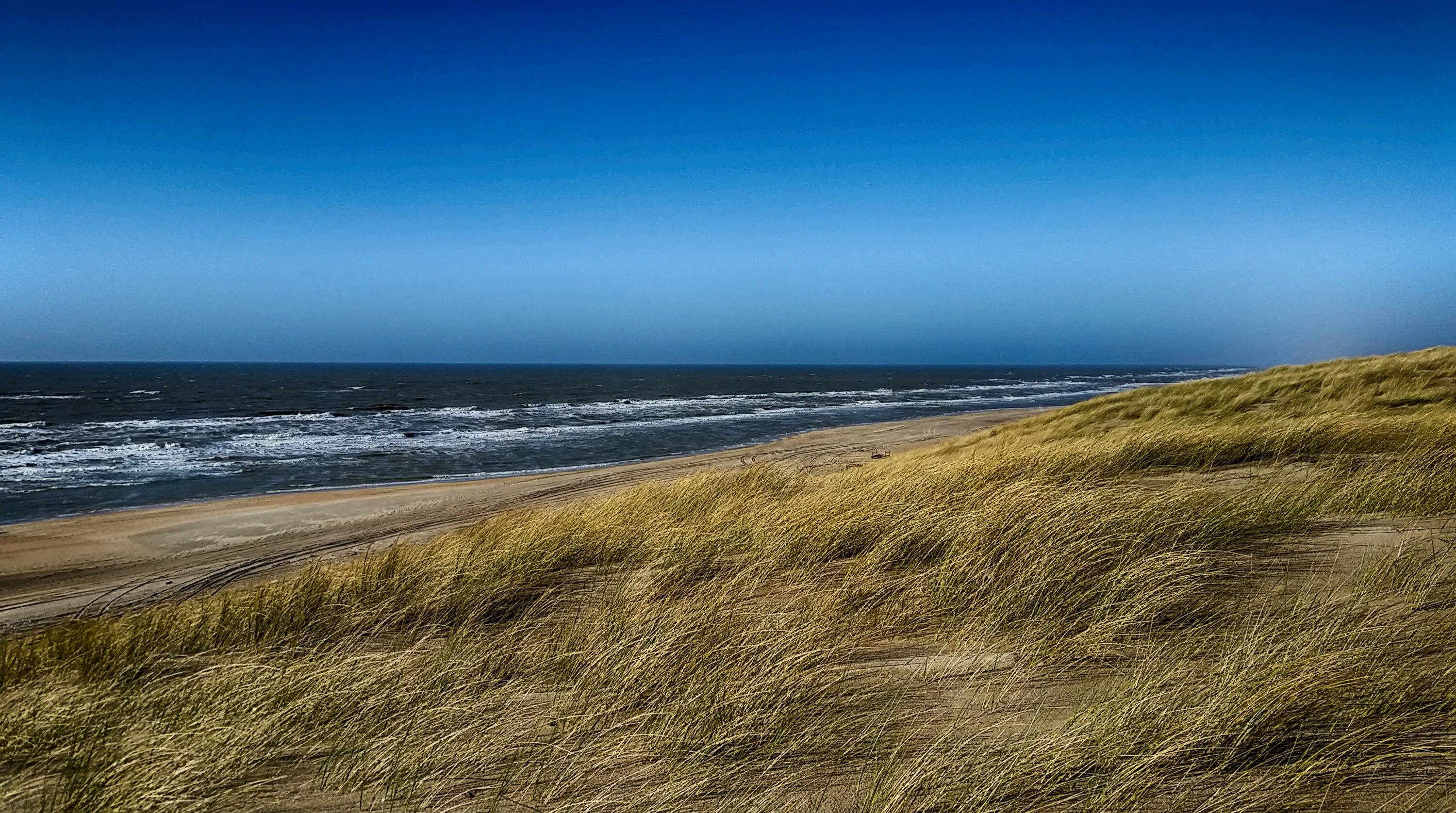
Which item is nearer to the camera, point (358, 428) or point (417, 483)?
point (417, 483)

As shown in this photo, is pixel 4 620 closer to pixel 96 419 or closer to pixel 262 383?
pixel 96 419

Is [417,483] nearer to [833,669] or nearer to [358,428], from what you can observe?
[358,428]

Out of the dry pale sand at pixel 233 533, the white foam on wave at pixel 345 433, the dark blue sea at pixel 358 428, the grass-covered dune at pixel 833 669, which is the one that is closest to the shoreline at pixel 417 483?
the dry pale sand at pixel 233 533

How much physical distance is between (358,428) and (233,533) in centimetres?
2499

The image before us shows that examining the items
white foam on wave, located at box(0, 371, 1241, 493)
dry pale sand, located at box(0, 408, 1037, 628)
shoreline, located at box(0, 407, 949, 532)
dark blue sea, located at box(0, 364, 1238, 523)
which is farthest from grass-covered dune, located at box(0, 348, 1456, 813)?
white foam on wave, located at box(0, 371, 1241, 493)

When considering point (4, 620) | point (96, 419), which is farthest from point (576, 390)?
point (4, 620)

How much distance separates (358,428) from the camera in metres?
38.1

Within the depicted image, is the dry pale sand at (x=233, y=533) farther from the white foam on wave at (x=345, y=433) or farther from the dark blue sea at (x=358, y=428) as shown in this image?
the white foam on wave at (x=345, y=433)

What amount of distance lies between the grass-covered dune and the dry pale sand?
242 inches

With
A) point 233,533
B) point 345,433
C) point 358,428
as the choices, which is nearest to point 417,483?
point 233,533

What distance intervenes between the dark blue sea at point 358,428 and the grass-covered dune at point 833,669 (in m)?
18.5

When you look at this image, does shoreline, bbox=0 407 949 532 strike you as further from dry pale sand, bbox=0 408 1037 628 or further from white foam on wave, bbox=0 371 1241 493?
white foam on wave, bbox=0 371 1241 493

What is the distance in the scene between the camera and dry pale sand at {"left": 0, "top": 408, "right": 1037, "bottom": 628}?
11.2 m

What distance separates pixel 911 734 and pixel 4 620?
41.9 feet
